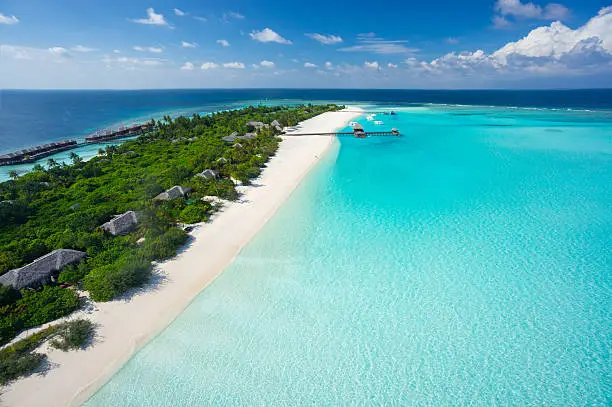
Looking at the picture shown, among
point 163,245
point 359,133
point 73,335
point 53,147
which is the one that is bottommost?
point 73,335

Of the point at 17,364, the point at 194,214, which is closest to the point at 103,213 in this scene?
the point at 194,214

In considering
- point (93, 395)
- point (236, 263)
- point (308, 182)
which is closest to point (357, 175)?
point (308, 182)

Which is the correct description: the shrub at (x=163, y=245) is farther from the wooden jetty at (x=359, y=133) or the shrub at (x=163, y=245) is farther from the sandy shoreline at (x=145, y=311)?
the wooden jetty at (x=359, y=133)

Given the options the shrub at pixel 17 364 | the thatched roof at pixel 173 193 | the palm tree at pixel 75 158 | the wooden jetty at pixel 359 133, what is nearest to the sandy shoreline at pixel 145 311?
the shrub at pixel 17 364

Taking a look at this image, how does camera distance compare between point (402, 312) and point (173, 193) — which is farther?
point (173, 193)

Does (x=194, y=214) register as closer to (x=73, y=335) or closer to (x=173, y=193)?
(x=173, y=193)

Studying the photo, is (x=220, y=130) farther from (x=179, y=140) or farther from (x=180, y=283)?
(x=180, y=283)

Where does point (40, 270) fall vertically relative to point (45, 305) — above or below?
above

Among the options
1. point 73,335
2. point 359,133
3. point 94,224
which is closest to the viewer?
point 73,335
